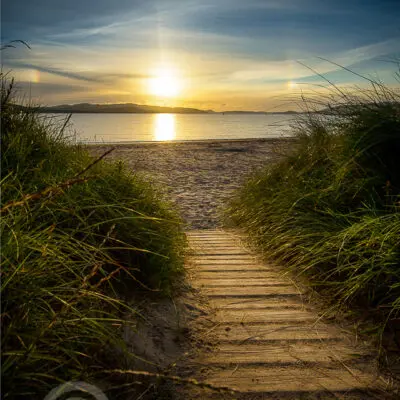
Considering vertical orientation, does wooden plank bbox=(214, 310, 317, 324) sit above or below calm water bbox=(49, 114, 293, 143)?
below

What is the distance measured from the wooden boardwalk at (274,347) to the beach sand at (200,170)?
2.48m

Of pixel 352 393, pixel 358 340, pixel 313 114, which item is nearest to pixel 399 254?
pixel 358 340

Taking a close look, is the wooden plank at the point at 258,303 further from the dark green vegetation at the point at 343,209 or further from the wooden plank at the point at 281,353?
the wooden plank at the point at 281,353

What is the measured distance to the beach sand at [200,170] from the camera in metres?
7.09

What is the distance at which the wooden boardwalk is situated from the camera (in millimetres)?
2355

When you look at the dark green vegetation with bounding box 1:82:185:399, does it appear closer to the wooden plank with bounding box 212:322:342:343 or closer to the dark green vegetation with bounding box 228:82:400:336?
the wooden plank with bounding box 212:322:342:343

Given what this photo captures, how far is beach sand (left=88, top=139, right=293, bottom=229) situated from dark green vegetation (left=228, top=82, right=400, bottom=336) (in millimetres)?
917

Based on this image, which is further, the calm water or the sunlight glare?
the sunlight glare

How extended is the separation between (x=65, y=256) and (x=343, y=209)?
107 inches

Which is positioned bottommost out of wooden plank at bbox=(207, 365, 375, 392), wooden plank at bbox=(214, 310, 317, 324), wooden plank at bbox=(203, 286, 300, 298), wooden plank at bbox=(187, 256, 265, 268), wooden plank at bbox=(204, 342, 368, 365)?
wooden plank at bbox=(207, 365, 375, 392)

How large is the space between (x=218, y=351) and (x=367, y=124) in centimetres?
292

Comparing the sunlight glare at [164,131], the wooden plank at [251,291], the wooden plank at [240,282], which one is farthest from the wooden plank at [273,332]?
the sunlight glare at [164,131]

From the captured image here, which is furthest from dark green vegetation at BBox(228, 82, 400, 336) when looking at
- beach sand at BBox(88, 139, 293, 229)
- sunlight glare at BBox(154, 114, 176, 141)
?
sunlight glare at BBox(154, 114, 176, 141)

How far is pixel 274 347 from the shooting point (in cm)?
275
